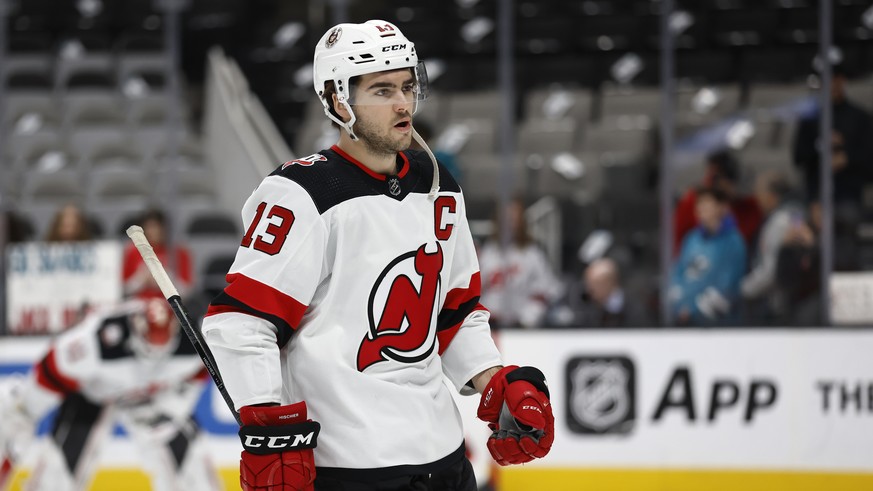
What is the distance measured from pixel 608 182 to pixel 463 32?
1753 mm

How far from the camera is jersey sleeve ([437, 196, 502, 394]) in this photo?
2.22 m

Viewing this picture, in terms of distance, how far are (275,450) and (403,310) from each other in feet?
1.04

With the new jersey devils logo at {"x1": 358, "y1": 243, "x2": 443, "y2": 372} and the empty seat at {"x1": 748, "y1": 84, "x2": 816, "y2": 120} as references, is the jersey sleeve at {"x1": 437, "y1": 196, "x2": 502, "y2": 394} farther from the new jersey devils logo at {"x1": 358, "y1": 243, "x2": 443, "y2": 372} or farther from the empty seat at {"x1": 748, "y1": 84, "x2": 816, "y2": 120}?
the empty seat at {"x1": 748, "y1": 84, "x2": 816, "y2": 120}

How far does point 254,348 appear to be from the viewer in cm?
191

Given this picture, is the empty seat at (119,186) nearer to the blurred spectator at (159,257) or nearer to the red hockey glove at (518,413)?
the blurred spectator at (159,257)

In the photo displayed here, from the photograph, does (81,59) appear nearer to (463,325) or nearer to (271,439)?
(463,325)

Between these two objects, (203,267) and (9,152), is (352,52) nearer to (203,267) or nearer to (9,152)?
(203,267)

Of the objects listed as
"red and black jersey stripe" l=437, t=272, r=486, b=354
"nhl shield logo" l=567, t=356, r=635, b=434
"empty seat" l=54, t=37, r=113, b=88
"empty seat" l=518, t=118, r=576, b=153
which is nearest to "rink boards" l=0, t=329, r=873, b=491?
"nhl shield logo" l=567, t=356, r=635, b=434

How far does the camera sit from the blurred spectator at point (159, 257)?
4.72 meters

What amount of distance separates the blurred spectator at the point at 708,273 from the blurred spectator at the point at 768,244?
0.15 feet

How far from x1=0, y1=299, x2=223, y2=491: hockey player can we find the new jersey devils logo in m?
2.46

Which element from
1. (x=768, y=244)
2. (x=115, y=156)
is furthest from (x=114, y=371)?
(x=115, y=156)

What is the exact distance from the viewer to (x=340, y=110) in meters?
2.08

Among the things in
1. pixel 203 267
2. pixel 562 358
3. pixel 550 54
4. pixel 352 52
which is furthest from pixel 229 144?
pixel 352 52
